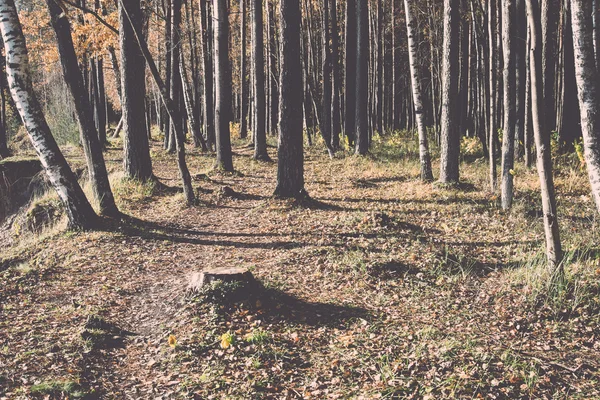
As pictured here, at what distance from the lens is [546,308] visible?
550cm

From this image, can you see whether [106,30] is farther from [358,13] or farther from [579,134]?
[579,134]

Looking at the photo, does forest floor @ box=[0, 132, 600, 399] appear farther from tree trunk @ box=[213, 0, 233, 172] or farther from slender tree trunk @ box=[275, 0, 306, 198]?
tree trunk @ box=[213, 0, 233, 172]

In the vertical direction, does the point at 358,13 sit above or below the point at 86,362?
above

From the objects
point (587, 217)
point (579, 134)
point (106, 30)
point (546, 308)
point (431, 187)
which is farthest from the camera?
point (106, 30)

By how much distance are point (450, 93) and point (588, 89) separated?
5.86m

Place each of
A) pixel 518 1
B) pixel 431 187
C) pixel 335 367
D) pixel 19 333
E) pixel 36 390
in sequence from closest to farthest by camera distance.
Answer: pixel 36 390 < pixel 335 367 < pixel 19 333 < pixel 518 1 < pixel 431 187

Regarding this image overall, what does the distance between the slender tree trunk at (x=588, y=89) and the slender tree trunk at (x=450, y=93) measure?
574cm

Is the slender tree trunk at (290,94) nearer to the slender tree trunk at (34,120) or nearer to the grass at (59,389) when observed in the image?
the slender tree trunk at (34,120)

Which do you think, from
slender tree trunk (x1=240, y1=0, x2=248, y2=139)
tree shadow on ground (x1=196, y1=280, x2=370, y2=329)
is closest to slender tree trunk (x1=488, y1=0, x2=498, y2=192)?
tree shadow on ground (x1=196, y1=280, x2=370, y2=329)

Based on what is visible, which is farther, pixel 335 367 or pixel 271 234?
pixel 271 234

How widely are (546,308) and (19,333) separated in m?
5.79

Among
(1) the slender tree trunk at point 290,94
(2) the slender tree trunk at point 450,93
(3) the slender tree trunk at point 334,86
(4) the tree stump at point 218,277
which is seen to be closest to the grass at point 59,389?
(4) the tree stump at point 218,277

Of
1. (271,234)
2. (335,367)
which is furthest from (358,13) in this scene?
(335,367)

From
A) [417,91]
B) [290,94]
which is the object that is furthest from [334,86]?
[290,94]
